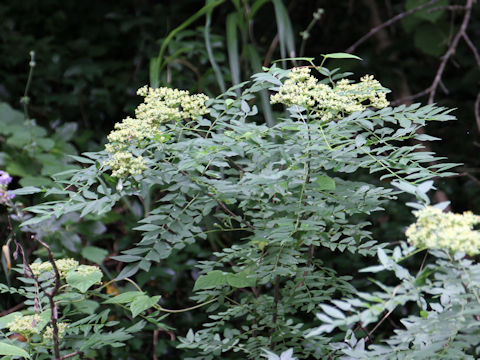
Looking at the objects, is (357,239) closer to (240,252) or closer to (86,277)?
(240,252)

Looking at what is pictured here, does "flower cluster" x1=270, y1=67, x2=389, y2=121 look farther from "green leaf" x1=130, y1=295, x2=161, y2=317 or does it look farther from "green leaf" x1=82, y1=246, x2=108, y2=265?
"green leaf" x1=82, y1=246, x2=108, y2=265

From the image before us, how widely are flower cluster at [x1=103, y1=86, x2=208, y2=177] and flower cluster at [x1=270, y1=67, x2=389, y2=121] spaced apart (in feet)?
0.46

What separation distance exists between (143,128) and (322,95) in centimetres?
26

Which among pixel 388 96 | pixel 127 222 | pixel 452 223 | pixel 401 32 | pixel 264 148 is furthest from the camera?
pixel 401 32

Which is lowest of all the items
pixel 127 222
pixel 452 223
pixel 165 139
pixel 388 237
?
pixel 388 237

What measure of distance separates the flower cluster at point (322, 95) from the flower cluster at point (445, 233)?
0.24 meters

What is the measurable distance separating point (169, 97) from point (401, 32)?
2048 millimetres

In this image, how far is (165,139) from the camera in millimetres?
859

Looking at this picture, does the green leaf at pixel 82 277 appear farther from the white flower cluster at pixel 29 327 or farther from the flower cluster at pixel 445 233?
the flower cluster at pixel 445 233

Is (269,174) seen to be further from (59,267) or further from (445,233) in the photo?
(59,267)

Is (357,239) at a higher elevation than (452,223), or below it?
below

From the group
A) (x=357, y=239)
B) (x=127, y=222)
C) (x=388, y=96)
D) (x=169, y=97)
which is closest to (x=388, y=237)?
(x=388, y=96)

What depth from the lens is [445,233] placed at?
59 cm

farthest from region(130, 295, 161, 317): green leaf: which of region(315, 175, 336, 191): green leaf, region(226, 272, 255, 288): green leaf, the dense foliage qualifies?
region(315, 175, 336, 191): green leaf
